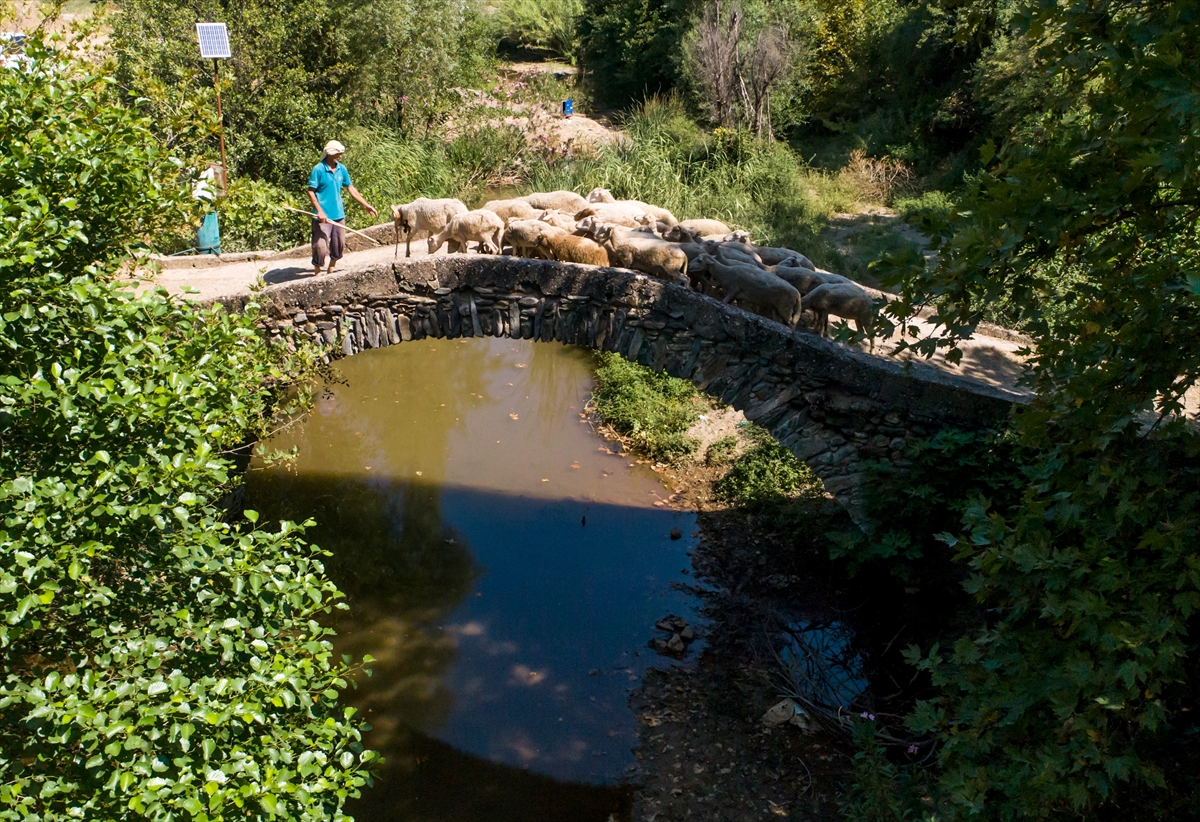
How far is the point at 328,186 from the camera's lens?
29.5 ft

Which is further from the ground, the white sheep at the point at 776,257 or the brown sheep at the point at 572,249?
the brown sheep at the point at 572,249

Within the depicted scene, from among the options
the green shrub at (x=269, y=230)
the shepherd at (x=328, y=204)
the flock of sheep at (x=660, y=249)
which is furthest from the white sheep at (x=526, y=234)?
the green shrub at (x=269, y=230)

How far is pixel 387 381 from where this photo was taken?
14727 mm

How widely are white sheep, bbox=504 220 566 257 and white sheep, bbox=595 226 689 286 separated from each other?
0.63m

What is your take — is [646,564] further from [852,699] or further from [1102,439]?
[1102,439]

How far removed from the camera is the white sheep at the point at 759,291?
8562 millimetres

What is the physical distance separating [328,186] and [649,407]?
5814 mm

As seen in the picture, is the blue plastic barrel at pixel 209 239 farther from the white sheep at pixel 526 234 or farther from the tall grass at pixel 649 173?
the white sheep at pixel 526 234

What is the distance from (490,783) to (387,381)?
845 centimetres

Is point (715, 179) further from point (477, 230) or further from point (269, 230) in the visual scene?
point (477, 230)

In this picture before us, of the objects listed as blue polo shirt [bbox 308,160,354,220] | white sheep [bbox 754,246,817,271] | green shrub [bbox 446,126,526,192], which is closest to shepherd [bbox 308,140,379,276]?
blue polo shirt [bbox 308,160,354,220]

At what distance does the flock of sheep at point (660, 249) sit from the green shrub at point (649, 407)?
3.14m

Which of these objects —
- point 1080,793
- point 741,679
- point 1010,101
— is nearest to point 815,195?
point 1010,101

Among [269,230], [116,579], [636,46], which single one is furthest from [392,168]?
[116,579]
